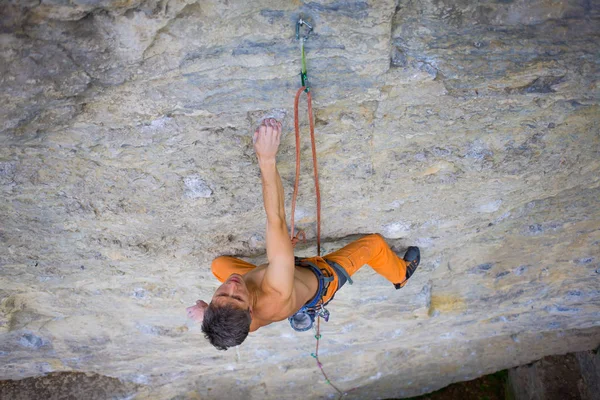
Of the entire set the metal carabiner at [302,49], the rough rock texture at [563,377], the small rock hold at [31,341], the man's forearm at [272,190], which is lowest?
the rough rock texture at [563,377]

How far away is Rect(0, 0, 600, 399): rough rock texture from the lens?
1993 mm

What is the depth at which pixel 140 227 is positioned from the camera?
2.90 metres

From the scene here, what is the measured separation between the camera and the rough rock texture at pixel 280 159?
1993mm

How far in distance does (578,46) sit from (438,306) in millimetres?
2522

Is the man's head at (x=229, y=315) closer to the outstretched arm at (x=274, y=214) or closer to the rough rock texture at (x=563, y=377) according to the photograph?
the outstretched arm at (x=274, y=214)

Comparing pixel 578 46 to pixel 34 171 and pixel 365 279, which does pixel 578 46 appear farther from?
pixel 34 171

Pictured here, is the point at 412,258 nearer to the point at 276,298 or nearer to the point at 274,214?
the point at 276,298

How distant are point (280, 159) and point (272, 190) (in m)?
0.24

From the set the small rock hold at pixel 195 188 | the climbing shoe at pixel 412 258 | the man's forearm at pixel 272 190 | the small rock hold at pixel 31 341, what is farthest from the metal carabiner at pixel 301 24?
the small rock hold at pixel 31 341

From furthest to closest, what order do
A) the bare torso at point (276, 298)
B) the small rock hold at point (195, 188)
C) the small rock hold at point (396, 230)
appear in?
the small rock hold at point (396, 230) → the small rock hold at point (195, 188) → the bare torso at point (276, 298)

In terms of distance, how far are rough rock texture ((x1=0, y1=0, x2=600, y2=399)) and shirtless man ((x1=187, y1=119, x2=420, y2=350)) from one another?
7.0 inches

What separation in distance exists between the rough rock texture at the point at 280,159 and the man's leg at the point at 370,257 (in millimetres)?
110

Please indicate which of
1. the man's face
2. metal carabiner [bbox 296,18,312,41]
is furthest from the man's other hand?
the man's face

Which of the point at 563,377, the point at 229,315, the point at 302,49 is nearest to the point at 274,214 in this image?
the point at 229,315
